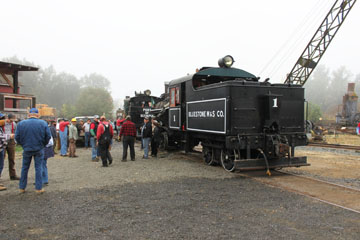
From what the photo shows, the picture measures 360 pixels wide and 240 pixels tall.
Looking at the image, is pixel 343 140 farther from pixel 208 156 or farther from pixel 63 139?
pixel 63 139

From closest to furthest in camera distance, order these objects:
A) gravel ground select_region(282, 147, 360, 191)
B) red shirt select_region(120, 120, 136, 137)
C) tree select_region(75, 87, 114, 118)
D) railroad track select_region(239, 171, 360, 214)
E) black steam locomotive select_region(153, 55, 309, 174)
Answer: railroad track select_region(239, 171, 360, 214) < gravel ground select_region(282, 147, 360, 191) < black steam locomotive select_region(153, 55, 309, 174) < red shirt select_region(120, 120, 136, 137) < tree select_region(75, 87, 114, 118)

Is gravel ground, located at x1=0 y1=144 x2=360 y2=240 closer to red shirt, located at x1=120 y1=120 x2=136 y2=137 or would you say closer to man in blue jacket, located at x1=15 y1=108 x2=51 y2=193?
man in blue jacket, located at x1=15 y1=108 x2=51 y2=193

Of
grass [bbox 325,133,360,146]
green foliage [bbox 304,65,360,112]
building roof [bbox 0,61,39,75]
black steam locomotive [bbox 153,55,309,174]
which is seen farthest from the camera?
green foliage [bbox 304,65,360,112]

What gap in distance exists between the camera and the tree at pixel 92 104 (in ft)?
201

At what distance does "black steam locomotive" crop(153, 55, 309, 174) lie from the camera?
8.28 metres

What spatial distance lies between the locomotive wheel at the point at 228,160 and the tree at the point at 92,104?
5218 centimetres

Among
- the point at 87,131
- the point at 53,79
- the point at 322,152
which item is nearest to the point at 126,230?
the point at 87,131

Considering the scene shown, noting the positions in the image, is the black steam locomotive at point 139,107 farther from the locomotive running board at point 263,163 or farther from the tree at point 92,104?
the tree at point 92,104

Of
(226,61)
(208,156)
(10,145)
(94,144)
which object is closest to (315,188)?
(208,156)

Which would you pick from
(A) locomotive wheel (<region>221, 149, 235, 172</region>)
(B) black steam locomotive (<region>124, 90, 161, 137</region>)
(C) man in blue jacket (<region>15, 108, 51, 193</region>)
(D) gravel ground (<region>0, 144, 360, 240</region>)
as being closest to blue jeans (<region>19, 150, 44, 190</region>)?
(C) man in blue jacket (<region>15, 108, 51, 193</region>)

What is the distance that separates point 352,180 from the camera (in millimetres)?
8008

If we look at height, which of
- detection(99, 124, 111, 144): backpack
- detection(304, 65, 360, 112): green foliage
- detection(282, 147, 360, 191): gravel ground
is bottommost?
detection(282, 147, 360, 191): gravel ground

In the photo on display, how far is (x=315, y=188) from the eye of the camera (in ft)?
23.0

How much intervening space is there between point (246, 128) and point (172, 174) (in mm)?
2451
